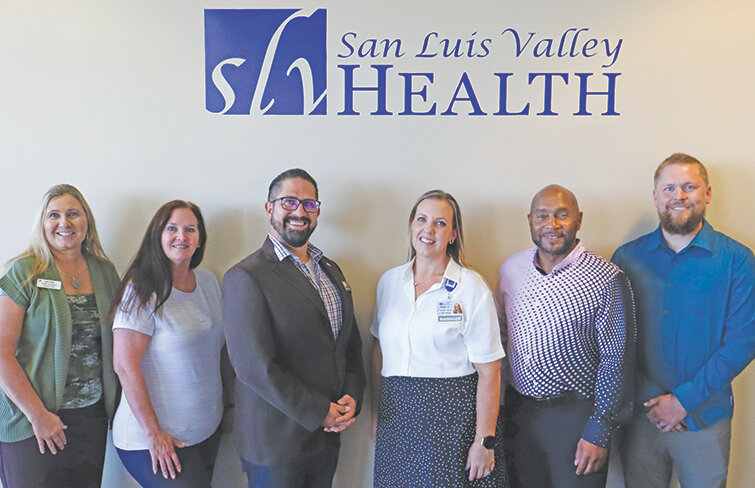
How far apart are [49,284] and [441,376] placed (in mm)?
1834

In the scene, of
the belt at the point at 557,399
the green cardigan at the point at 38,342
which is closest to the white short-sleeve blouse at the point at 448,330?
the belt at the point at 557,399

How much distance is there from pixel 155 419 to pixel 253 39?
6.40ft

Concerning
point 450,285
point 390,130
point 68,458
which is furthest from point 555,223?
point 68,458

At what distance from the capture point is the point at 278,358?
7.13ft

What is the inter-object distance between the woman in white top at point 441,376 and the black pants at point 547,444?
0.22m

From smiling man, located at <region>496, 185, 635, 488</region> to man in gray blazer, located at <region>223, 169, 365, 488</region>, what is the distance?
2.73 ft

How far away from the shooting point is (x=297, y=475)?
2221mm

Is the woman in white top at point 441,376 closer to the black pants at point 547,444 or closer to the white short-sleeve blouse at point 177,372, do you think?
the black pants at point 547,444

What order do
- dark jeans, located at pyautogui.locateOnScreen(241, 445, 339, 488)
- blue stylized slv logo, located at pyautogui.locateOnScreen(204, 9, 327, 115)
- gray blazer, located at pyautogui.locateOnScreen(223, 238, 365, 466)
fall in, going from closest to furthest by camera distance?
gray blazer, located at pyautogui.locateOnScreen(223, 238, 365, 466) < dark jeans, located at pyautogui.locateOnScreen(241, 445, 339, 488) < blue stylized slv logo, located at pyautogui.locateOnScreen(204, 9, 327, 115)

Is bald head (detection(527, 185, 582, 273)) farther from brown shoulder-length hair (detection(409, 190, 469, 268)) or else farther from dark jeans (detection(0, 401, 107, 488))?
dark jeans (detection(0, 401, 107, 488))

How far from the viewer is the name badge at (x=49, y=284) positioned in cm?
232

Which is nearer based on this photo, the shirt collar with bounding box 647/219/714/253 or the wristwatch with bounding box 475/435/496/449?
the wristwatch with bounding box 475/435/496/449

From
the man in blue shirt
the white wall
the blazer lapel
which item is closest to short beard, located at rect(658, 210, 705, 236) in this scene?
the man in blue shirt

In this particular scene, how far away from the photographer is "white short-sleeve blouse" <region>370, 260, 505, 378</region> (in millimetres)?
2211
